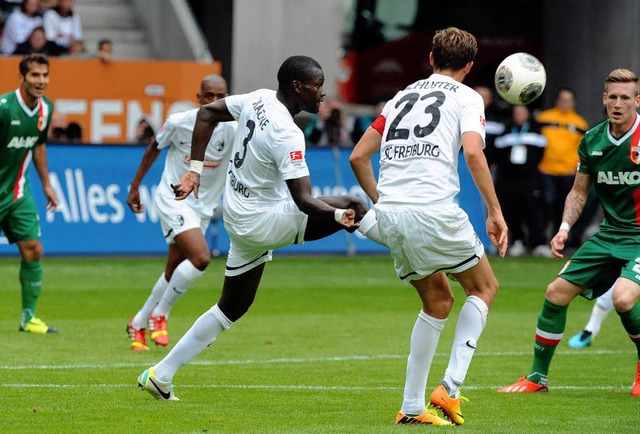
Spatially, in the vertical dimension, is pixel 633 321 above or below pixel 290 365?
above

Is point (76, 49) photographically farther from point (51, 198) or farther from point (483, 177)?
point (483, 177)

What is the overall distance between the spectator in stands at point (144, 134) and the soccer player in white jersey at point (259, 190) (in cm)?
1085

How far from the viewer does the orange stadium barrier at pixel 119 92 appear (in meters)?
22.1

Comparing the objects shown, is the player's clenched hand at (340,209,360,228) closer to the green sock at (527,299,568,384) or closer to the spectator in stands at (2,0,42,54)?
the green sock at (527,299,568,384)

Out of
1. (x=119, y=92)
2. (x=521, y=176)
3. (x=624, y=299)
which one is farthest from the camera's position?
(x=119, y=92)

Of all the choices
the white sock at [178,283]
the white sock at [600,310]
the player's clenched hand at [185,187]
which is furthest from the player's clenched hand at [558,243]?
the white sock at [178,283]

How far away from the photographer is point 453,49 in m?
7.73

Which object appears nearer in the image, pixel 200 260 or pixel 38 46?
pixel 200 260

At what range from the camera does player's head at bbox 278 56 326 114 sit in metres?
8.17

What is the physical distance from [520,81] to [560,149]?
535 inches

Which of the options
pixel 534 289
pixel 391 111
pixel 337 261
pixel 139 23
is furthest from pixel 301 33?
pixel 391 111

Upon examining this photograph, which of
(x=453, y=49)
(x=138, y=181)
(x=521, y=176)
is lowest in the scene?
(x=521, y=176)

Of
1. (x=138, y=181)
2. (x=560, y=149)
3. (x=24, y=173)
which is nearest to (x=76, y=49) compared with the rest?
(x=560, y=149)

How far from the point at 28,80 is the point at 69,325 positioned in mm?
2504
